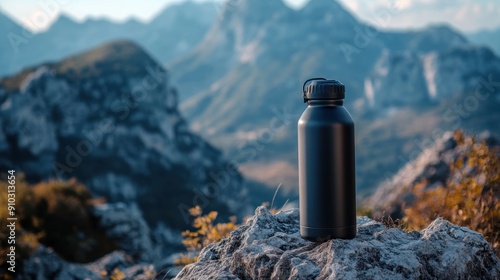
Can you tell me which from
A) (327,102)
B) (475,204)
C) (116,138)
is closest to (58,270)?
(475,204)

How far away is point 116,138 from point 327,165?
389 ft

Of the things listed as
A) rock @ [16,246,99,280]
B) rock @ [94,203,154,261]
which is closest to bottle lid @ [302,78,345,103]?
rock @ [16,246,99,280]

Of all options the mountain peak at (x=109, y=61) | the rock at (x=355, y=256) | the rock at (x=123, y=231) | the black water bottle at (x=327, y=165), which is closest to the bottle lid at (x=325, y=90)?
the black water bottle at (x=327, y=165)

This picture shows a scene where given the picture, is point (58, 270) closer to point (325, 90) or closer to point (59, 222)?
point (59, 222)

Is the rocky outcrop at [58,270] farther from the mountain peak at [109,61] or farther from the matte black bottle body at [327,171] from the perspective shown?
the mountain peak at [109,61]

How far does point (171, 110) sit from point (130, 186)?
41081 mm

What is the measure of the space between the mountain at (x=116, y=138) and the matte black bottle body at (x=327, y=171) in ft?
260

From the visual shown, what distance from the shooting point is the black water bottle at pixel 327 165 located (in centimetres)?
348

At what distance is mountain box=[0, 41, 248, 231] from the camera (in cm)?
9156

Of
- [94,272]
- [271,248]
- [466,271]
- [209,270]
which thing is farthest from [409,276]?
[94,272]

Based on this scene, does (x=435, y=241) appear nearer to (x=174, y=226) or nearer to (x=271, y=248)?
(x=271, y=248)

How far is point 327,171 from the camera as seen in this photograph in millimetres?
3480

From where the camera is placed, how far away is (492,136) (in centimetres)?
2259

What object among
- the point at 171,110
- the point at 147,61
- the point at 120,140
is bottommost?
the point at 120,140
